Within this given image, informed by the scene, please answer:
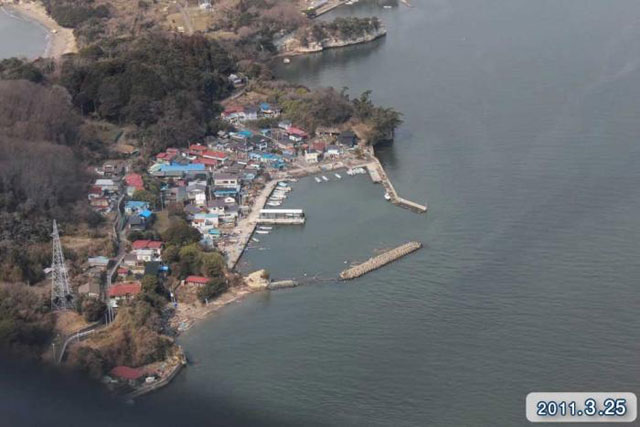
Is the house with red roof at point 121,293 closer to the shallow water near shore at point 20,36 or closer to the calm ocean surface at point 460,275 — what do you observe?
the calm ocean surface at point 460,275

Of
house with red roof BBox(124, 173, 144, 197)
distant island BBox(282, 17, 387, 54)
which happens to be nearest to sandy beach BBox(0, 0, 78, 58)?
distant island BBox(282, 17, 387, 54)

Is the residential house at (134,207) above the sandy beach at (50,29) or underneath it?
underneath

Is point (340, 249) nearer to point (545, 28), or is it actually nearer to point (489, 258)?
point (489, 258)

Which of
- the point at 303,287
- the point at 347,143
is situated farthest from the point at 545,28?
the point at 303,287

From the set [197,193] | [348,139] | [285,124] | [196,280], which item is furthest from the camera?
[285,124]

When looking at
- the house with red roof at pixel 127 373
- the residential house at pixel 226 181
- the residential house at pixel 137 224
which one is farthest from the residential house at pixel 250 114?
the house with red roof at pixel 127 373

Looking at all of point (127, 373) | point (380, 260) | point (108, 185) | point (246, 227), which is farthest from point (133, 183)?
point (127, 373)

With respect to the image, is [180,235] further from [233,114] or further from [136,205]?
[233,114]
